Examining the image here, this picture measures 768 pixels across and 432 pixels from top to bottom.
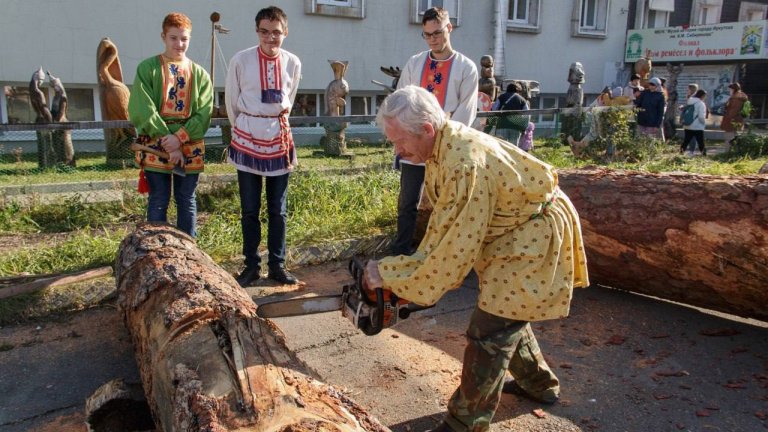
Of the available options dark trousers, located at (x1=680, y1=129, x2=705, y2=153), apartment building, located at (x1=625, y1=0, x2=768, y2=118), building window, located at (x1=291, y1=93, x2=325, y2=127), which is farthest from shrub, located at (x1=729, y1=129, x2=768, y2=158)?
building window, located at (x1=291, y1=93, x2=325, y2=127)

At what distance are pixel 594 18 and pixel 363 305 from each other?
1814 centimetres

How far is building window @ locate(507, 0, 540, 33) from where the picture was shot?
16.8m

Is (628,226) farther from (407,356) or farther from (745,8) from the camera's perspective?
(745,8)

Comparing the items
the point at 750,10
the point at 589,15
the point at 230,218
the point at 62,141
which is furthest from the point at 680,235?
the point at 750,10

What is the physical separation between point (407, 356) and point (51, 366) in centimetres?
207

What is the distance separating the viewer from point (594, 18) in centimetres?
1856

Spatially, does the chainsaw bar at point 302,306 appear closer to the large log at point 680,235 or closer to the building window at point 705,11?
the large log at point 680,235

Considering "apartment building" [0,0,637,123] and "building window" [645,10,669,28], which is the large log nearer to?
"apartment building" [0,0,637,123]

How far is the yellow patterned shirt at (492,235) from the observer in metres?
2.54

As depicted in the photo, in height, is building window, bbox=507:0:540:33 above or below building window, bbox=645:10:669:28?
below

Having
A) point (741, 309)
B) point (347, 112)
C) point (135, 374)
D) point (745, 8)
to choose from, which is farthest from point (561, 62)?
point (135, 374)

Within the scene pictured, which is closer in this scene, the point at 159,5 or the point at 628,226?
the point at 628,226

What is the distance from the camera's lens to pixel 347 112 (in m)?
14.7

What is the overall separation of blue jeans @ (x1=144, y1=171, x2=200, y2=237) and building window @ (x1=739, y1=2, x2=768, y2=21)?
2498 centimetres
